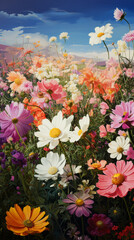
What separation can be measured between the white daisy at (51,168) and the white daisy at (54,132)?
65mm

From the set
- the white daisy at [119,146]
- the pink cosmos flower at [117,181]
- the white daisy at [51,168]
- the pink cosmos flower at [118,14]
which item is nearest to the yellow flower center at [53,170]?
the white daisy at [51,168]

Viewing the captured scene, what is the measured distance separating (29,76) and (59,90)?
8.15ft

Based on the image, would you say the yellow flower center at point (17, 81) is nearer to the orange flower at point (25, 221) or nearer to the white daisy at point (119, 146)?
the white daisy at point (119, 146)

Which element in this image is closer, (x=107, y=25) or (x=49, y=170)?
(x=49, y=170)

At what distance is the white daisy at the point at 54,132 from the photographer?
51 cm

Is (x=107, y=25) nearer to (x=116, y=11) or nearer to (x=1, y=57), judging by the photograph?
(x=116, y=11)

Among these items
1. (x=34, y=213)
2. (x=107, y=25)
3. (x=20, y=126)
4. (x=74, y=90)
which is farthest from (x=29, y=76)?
(x=34, y=213)

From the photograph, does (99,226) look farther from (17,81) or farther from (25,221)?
(17,81)

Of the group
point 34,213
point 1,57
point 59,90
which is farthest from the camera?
point 1,57

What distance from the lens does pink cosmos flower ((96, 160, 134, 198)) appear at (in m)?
0.48

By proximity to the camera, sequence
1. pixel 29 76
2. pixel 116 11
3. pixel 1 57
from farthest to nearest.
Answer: pixel 1 57 < pixel 29 76 < pixel 116 11

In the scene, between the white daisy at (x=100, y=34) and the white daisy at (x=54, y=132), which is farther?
the white daisy at (x=100, y=34)

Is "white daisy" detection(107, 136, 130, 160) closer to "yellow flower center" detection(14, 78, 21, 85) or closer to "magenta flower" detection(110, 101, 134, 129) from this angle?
"magenta flower" detection(110, 101, 134, 129)

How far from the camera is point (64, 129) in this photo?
1.76 ft
